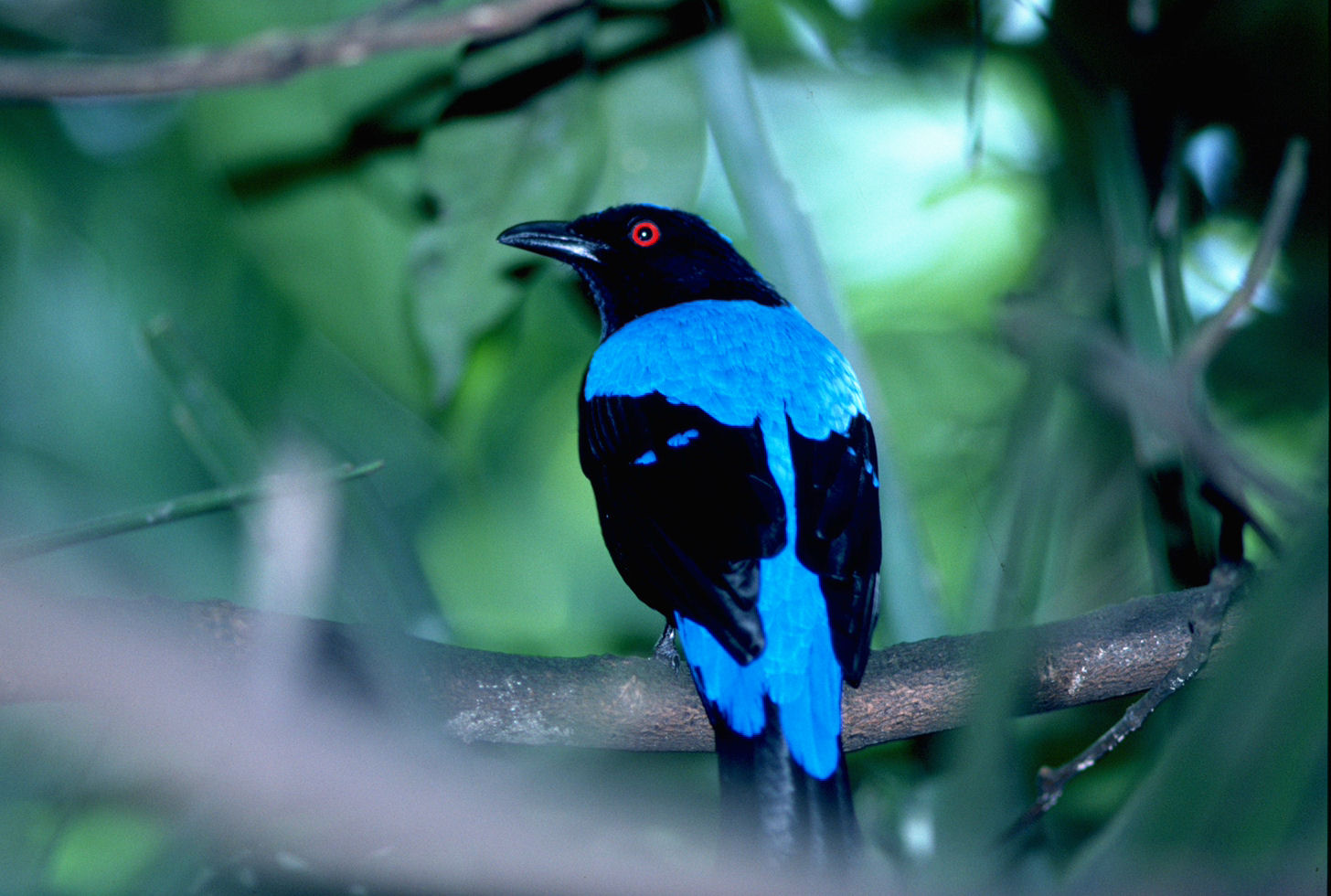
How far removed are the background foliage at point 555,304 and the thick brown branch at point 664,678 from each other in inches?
6.8

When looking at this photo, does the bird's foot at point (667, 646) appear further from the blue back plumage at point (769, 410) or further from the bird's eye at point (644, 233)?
the bird's eye at point (644, 233)

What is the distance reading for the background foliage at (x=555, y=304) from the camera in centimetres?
223

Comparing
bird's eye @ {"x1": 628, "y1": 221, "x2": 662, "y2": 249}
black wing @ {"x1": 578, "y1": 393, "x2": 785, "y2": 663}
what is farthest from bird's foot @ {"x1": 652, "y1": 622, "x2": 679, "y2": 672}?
bird's eye @ {"x1": 628, "y1": 221, "x2": 662, "y2": 249}

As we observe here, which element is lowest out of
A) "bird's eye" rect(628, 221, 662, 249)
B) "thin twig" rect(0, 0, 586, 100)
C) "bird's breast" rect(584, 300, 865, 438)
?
"bird's breast" rect(584, 300, 865, 438)

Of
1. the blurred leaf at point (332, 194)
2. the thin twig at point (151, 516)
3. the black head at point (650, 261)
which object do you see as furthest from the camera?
the black head at point (650, 261)

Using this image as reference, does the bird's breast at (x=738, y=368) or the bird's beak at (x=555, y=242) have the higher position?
the bird's beak at (x=555, y=242)

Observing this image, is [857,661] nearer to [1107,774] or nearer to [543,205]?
[543,205]

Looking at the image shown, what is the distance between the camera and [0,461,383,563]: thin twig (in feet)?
4.02

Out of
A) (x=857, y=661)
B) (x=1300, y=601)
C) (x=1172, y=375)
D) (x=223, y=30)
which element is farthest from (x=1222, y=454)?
(x=223, y=30)

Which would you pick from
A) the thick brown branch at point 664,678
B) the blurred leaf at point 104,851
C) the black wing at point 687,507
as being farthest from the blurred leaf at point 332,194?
the blurred leaf at point 104,851

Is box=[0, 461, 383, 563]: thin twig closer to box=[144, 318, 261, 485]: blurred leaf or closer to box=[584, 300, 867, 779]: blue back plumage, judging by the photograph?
box=[144, 318, 261, 485]: blurred leaf

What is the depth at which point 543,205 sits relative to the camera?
7.83ft

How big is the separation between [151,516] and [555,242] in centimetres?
140

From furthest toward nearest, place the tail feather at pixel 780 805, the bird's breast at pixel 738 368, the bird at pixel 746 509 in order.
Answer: the bird's breast at pixel 738 368 < the bird at pixel 746 509 < the tail feather at pixel 780 805
